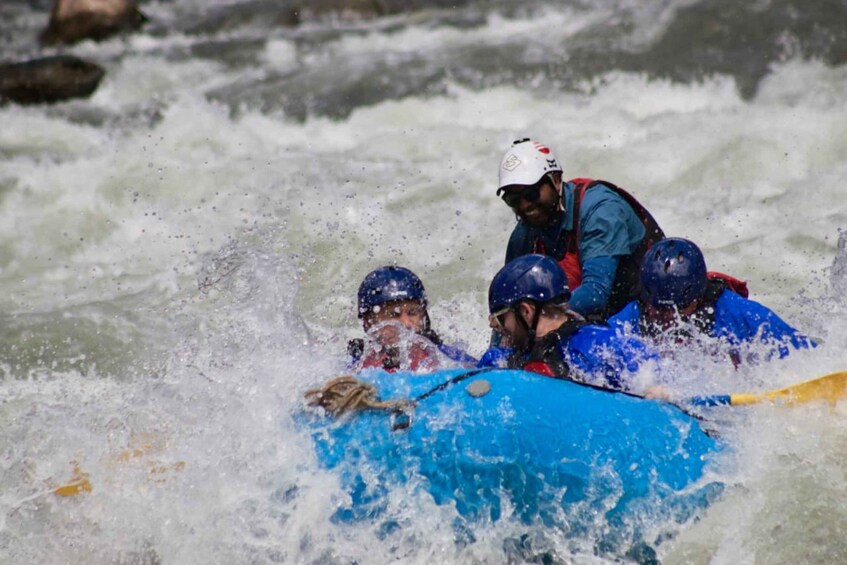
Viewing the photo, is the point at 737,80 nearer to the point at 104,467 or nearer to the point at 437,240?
the point at 437,240

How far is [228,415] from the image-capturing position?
177 inches

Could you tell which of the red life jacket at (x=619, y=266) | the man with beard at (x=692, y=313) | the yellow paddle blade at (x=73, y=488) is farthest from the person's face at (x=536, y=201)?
the yellow paddle blade at (x=73, y=488)

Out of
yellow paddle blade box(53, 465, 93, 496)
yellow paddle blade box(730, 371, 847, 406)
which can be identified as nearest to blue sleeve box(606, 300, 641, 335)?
yellow paddle blade box(730, 371, 847, 406)

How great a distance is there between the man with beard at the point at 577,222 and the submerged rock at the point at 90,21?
28.9 feet

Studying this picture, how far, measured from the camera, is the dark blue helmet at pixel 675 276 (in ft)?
15.8

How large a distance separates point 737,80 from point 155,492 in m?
8.05

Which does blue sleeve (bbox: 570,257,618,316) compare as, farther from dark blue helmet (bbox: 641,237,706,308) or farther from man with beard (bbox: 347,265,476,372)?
man with beard (bbox: 347,265,476,372)

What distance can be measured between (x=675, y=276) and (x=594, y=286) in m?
0.55

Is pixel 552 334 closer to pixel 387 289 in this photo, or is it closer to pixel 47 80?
pixel 387 289

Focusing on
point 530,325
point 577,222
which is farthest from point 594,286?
point 530,325

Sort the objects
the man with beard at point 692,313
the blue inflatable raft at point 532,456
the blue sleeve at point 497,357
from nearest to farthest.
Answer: the blue inflatable raft at point 532,456
the blue sleeve at point 497,357
the man with beard at point 692,313

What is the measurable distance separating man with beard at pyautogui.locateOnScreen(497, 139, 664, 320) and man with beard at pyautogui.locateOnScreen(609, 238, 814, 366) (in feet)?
1.54

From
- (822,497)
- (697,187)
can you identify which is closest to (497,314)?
(822,497)

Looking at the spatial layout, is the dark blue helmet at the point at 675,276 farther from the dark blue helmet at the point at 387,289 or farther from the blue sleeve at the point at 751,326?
the dark blue helmet at the point at 387,289
